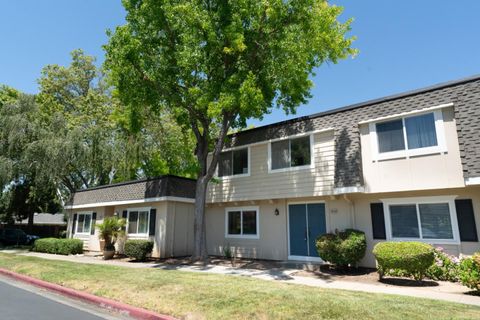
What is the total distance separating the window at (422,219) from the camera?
37.1ft

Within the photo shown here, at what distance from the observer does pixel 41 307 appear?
7.61 meters

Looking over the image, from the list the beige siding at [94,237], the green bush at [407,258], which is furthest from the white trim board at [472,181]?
the beige siding at [94,237]

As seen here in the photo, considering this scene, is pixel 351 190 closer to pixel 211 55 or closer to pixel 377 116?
pixel 377 116

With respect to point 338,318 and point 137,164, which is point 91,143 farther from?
point 338,318

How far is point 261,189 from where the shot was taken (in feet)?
52.2

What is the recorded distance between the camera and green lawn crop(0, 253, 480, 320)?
6.16m

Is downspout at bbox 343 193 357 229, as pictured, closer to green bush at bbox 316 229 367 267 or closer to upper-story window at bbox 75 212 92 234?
green bush at bbox 316 229 367 267

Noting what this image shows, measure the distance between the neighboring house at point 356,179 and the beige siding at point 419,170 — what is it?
3 cm

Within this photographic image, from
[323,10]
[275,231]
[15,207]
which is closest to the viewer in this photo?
[275,231]

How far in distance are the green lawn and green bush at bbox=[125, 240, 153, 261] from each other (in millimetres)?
6187

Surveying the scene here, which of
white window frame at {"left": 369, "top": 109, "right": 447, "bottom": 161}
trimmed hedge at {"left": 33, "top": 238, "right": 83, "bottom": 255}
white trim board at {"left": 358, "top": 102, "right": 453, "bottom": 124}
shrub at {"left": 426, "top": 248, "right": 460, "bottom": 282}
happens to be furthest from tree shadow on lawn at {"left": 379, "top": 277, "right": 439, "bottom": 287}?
trimmed hedge at {"left": 33, "top": 238, "right": 83, "bottom": 255}

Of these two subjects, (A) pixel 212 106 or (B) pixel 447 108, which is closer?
(B) pixel 447 108

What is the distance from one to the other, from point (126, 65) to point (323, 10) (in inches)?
409

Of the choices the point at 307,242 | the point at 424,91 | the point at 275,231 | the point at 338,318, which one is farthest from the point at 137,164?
the point at 338,318
